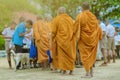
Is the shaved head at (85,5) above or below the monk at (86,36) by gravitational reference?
above

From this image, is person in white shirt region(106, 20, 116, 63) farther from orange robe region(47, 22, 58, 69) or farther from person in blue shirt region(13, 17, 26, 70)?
orange robe region(47, 22, 58, 69)

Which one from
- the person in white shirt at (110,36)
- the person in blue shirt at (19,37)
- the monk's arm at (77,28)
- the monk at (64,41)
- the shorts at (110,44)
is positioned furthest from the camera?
the shorts at (110,44)

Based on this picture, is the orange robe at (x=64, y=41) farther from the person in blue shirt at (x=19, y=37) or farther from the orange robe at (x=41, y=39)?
the person in blue shirt at (x=19, y=37)

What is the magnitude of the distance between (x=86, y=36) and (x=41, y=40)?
338 centimetres

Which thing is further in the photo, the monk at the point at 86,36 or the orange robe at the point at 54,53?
the orange robe at the point at 54,53

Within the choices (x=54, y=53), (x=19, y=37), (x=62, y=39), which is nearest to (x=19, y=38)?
(x=19, y=37)

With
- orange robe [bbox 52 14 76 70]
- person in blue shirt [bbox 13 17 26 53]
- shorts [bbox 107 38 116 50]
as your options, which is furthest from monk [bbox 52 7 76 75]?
shorts [bbox 107 38 116 50]

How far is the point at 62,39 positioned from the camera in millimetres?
13820

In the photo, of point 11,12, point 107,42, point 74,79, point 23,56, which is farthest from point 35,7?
point 74,79

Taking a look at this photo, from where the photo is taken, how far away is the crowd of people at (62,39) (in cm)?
1255

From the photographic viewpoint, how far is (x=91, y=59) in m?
12.6

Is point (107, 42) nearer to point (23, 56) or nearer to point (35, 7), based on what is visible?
point (23, 56)

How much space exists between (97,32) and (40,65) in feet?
15.2

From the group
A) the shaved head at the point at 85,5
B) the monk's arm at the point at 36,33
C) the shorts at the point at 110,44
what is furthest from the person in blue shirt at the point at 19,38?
A: the shorts at the point at 110,44
